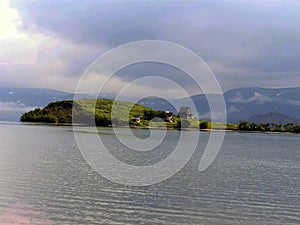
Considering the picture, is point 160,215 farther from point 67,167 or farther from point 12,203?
point 67,167

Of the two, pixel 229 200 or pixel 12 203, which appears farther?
pixel 229 200

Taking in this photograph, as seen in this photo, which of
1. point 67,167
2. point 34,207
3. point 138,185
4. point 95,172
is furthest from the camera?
point 67,167

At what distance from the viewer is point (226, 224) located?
25312 millimetres

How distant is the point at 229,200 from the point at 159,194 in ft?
18.7

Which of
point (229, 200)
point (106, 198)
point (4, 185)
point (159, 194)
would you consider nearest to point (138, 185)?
point (159, 194)

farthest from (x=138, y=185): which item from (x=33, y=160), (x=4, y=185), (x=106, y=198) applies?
(x=33, y=160)

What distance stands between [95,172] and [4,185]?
12.2 meters

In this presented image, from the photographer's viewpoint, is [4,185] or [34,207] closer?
[34,207]

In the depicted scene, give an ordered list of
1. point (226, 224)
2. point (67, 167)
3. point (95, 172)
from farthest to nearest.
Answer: point (67, 167)
point (95, 172)
point (226, 224)

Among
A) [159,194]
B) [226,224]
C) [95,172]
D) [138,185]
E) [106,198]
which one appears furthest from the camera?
[95,172]

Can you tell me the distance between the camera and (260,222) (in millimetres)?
26281

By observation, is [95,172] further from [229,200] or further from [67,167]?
[229,200]

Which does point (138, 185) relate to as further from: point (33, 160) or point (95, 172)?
point (33, 160)

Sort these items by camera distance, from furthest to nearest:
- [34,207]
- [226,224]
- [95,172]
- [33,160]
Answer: [33,160]
[95,172]
[34,207]
[226,224]
